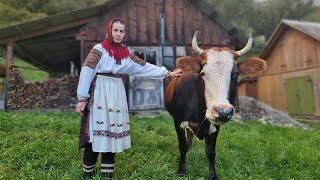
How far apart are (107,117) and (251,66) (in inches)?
74.0

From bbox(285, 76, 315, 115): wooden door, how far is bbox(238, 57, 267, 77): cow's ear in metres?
11.7

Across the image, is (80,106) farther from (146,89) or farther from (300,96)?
(300,96)

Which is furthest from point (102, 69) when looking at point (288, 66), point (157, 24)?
point (288, 66)

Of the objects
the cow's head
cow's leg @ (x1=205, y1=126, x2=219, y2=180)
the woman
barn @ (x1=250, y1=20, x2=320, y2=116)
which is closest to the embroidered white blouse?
the woman

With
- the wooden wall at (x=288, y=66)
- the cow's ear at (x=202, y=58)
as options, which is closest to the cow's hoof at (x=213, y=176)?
the cow's ear at (x=202, y=58)

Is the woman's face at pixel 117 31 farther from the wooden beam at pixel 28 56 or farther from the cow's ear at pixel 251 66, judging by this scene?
the wooden beam at pixel 28 56

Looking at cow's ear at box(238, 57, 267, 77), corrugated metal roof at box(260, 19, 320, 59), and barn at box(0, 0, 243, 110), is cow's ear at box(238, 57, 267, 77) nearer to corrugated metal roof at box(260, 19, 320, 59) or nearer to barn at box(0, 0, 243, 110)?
barn at box(0, 0, 243, 110)

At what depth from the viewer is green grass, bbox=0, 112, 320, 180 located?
449cm

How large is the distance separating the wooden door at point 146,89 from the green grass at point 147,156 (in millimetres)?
4836

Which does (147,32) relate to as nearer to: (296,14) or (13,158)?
(13,158)

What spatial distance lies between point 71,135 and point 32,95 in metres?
Answer: 5.81

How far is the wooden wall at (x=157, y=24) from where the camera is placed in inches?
461

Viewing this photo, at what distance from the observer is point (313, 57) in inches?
580

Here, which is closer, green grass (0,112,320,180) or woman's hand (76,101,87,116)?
woman's hand (76,101,87,116)
